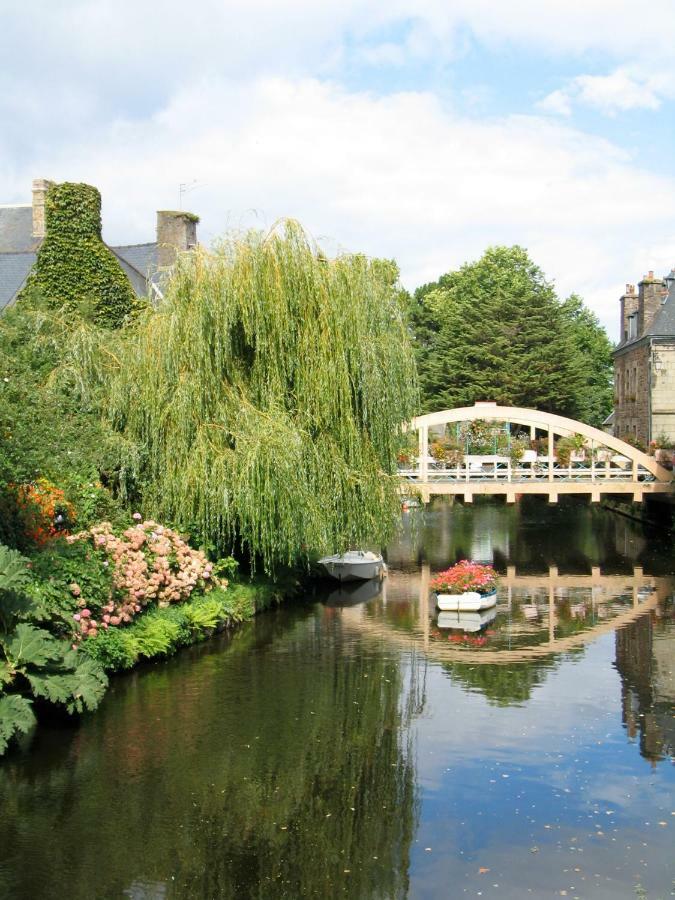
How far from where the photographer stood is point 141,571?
50.3 feet

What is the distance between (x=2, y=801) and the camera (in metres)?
9.99

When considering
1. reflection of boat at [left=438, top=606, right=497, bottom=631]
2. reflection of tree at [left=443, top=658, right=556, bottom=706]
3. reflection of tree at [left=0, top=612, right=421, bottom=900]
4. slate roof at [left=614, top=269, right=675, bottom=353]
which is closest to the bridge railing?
slate roof at [left=614, top=269, right=675, bottom=353]

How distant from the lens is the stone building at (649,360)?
4066 centimetres

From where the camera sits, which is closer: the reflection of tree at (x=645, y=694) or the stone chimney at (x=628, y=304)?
the reflection of tree at (x=645, y=694)

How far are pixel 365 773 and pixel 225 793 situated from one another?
166cm

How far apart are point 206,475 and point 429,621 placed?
5834 mm

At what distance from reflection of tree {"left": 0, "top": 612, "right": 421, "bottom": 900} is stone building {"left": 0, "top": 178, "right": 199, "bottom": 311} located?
16.6 m

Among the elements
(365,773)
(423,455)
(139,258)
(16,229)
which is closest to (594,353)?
(423,455)

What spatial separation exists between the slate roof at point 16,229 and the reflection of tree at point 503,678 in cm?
2130

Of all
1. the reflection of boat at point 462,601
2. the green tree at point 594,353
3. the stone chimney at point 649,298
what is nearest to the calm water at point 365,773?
the reflection of boat at point 462,601

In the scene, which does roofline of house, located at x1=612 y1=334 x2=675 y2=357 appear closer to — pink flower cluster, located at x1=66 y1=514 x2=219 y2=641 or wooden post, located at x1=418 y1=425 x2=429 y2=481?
wooden post, located at x1=418 y1=425 x2=429 y2=481

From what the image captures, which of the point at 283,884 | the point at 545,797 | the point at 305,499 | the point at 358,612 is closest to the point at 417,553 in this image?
the point at 358,612

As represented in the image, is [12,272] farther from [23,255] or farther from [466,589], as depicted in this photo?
[466,589]

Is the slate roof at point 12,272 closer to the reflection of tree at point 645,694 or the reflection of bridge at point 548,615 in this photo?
the reflection of bridge at point 548,615
